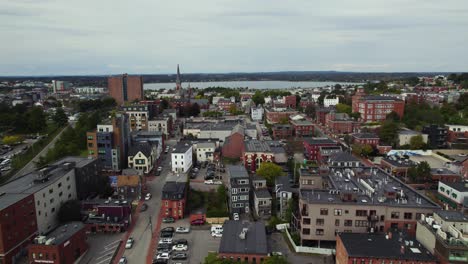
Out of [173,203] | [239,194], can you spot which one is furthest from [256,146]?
[173,203]

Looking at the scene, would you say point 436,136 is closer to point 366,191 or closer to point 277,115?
point 366,191

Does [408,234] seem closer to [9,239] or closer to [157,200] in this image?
[157,200]

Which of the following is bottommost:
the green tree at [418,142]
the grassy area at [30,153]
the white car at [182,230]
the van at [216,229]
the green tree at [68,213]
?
the white car at [182,230]

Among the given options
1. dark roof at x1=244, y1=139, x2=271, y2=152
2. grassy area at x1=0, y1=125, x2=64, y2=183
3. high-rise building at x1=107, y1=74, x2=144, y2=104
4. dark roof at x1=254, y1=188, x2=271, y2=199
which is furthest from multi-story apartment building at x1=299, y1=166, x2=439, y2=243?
high-rise building at x1=107, y1=74, x2=144, y2=104

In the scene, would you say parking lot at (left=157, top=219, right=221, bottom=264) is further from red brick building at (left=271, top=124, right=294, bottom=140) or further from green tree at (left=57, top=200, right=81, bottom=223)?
red brick building at (left=271, top=124, right=294, bottom=140)

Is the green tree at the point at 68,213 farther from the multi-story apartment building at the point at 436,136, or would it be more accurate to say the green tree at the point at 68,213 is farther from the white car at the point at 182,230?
the multi-story apartment building at the point at 436,136

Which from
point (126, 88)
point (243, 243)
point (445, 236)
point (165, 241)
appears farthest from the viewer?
point (126, 88)

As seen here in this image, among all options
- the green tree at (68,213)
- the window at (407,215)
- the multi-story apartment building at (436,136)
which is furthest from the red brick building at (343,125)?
the green tree at (68,213)
